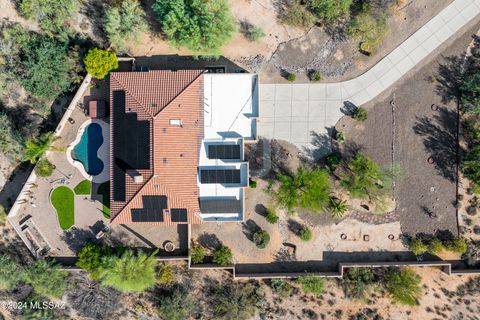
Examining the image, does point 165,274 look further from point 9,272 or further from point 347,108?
point 347,108

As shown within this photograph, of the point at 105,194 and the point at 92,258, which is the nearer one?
the point at 92,258

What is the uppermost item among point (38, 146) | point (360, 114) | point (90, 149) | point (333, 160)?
point (360, 114)

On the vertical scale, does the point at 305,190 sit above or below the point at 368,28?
below

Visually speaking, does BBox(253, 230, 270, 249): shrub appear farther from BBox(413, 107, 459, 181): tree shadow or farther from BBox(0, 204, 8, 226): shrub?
BBox(0, 204, 8, 226): shrub

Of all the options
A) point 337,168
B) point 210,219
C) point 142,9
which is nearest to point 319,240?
point 337,168

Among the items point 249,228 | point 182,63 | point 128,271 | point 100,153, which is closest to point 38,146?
point 100,153

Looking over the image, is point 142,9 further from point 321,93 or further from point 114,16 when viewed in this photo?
point 321,93

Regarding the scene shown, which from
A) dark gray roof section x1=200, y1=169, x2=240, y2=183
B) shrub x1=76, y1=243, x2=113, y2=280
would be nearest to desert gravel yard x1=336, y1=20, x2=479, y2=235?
dark gray roof section x1=200, y1=169, x2=240, y2=183
